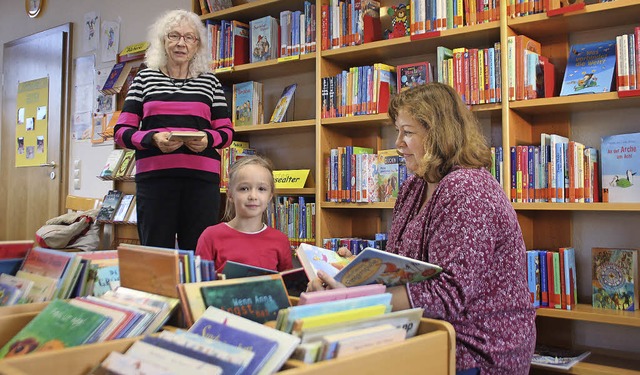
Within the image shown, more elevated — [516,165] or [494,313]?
[516,165]

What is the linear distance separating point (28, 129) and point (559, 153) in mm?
4447

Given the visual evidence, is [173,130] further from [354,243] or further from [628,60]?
[628,60]

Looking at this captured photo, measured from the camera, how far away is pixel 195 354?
2.65ft

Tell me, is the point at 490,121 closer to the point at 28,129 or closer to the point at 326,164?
the point at 326,164

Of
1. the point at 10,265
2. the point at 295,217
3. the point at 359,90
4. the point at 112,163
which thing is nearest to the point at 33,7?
the point at 112,163

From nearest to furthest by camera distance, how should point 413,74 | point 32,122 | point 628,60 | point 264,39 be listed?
point 628,60, point 413,74, point 264,39, point 32,122

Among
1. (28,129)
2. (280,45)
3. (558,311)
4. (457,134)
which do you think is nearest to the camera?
(457,134)

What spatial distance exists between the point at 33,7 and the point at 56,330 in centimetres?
510

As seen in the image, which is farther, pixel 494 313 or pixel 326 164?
pixel 326 164

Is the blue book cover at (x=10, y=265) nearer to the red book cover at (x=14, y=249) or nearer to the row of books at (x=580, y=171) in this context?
the red book cover at (x=14, y=249)

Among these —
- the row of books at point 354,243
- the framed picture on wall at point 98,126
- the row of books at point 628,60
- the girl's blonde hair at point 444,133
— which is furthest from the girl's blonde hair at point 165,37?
the framed picture on wall at point 98,126

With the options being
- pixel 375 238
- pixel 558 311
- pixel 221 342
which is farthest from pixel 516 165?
pixel 221 342

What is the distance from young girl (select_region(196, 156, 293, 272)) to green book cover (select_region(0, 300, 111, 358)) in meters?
0.88

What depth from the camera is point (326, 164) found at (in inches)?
120
